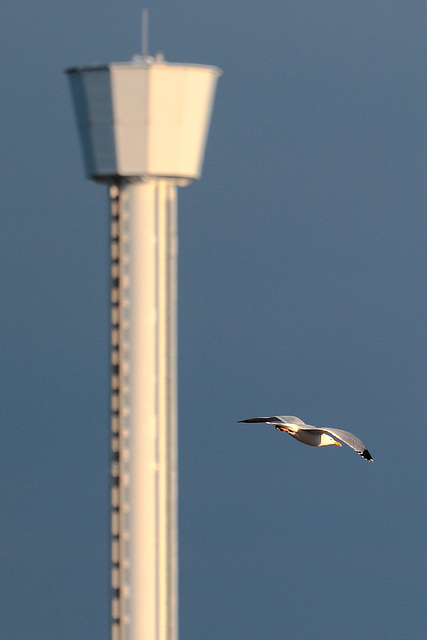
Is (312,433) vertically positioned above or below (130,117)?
below

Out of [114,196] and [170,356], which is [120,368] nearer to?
[170,356]

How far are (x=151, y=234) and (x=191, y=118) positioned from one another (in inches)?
223

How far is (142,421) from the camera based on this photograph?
255 feet

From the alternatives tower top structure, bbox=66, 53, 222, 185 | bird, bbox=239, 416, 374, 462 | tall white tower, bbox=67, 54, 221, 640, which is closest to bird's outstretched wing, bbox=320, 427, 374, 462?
bird, bbox=239, 416, 374, 462

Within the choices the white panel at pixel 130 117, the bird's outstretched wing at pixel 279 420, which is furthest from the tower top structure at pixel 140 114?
the bird's outstretched wing at pixel 279 420

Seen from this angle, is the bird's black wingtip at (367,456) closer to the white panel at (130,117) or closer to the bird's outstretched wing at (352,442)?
the bird's outstretched wing at (352,442)

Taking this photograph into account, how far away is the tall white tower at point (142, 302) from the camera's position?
7688 cm

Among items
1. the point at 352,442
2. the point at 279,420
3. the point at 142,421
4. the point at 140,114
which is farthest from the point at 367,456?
the point at 140,114

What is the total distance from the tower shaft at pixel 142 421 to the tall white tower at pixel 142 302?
46 mm

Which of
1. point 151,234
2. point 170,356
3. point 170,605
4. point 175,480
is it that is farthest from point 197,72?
point 170,605

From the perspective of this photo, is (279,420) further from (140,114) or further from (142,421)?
(140,114)

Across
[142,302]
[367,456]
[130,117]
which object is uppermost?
[130,117]

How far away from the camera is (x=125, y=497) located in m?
77.6

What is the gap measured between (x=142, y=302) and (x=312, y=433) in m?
11.3
